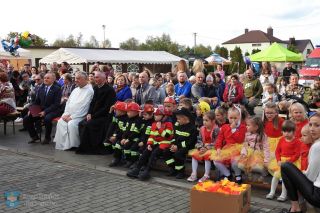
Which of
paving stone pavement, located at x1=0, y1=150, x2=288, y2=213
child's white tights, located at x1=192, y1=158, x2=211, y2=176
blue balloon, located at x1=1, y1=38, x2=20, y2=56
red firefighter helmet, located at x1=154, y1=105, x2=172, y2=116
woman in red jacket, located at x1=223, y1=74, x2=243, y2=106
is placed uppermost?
blue balloon, located at x1=1, y1=38, x2=20, y2=56

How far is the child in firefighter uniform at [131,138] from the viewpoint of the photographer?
790 cm

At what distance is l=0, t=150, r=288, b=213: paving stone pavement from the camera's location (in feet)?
18.8

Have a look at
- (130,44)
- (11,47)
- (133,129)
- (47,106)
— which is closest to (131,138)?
(133,129)

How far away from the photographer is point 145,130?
7820 mm

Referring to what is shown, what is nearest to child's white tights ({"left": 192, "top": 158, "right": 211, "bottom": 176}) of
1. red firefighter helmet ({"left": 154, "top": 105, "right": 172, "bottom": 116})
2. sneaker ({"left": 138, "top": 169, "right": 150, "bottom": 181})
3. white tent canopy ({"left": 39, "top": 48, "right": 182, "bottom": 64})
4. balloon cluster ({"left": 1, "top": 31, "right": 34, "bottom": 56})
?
sneaker ({"left": 138, "top": 169, "right": 150, "bottom": 181})

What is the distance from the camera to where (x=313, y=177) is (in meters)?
4.96

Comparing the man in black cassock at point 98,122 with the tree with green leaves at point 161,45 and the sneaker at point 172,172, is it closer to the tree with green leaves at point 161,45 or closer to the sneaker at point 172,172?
the sneaker at point 172,172

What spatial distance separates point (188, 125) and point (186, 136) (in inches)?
8.5

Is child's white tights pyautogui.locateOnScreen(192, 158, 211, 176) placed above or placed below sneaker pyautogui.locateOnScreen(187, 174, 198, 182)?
above

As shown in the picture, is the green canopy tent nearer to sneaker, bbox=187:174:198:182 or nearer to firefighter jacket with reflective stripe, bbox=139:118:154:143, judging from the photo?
firefighter jacket with reflective stripe, bbox=139:118:154:143

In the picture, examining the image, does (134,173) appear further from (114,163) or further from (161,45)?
(161,45)

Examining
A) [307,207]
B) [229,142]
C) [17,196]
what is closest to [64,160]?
[17,196]

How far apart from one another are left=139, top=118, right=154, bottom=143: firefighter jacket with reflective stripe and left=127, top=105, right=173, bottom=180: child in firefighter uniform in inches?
6.4

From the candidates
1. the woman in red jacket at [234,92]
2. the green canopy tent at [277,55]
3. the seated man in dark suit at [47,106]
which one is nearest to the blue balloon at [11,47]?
the seated man in dark suit at [47,106]
